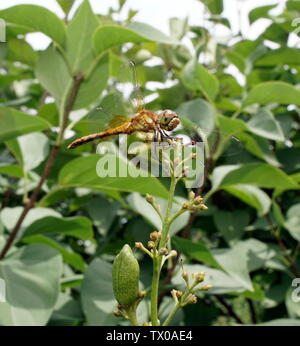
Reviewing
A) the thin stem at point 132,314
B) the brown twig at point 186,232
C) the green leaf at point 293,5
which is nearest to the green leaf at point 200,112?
the brown twig at point 186,232

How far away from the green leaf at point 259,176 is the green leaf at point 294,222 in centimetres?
19

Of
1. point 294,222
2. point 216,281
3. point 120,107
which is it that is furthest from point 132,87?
point 294,222

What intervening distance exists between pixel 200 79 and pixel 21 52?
694 mm

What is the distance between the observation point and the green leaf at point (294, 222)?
1520 millimetres

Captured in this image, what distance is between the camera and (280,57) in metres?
1.80

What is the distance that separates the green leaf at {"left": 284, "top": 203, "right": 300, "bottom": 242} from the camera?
59.8 inches

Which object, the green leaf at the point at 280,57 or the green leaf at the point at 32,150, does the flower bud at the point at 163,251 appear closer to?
the green leaf at the point at 32,150

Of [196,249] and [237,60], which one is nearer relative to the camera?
[196,249]

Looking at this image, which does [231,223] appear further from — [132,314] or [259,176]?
[132,314]

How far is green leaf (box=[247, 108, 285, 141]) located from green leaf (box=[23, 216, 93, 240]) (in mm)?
527

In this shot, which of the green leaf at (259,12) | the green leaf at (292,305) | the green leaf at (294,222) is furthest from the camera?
the green leaf at (259,12)

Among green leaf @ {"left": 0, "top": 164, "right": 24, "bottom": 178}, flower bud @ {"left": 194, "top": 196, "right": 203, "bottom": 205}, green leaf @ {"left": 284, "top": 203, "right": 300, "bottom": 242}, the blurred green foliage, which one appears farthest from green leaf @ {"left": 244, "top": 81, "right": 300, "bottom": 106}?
flower bud @ {"left": 194, "top": 196, "right": 203, "bottom": 205}

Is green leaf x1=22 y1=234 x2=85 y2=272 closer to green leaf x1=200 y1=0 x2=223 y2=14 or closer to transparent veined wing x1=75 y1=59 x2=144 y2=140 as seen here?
transparent veined wing x1=75 y1=59 x2=144 y2=140

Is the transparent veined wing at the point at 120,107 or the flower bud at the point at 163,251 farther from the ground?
the transparent veined wing at the point at 120,107
